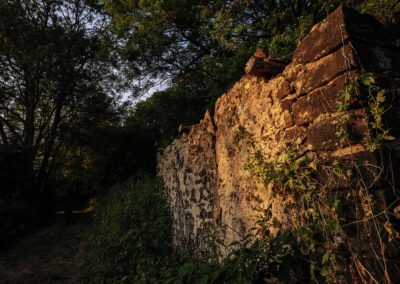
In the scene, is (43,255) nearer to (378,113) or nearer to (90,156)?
(90,156)

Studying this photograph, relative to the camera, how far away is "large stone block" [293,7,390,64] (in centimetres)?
133

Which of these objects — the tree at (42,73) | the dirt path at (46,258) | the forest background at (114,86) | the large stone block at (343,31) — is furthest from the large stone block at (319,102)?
the tree at (42,73)

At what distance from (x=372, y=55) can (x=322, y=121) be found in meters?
0.50

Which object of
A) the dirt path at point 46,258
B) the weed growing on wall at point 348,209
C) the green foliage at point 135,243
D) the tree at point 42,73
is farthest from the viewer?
the tree at point 42,73

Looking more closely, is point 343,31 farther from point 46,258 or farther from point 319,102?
point 46,258

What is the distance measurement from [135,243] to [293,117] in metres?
3.69

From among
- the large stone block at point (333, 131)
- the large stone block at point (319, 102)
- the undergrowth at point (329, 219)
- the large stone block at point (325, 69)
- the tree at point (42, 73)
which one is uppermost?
the tree at point (42, 73)

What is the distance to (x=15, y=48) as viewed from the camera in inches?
354

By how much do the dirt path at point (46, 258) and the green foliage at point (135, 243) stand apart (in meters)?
0.45

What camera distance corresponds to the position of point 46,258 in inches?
195

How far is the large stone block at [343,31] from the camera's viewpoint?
1330 mm

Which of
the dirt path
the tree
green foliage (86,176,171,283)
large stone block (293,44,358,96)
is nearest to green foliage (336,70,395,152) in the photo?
large stone block (293,44,358,96)

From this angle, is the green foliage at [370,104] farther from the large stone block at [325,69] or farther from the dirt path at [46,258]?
the dirt path at [46,258]

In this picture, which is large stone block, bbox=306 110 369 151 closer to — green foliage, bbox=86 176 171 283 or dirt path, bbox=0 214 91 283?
green foliage, bbox=86 176 171 283
